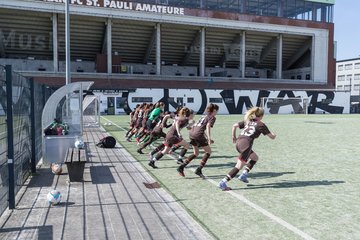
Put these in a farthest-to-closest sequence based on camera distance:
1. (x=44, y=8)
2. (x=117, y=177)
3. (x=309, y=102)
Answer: (x=309, y=102) < (x=44, y=8) < (x=117, y=177)

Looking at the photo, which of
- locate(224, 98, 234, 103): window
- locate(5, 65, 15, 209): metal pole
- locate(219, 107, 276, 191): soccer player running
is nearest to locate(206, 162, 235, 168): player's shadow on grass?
locate(219, 107, 276, 191): soccer player running

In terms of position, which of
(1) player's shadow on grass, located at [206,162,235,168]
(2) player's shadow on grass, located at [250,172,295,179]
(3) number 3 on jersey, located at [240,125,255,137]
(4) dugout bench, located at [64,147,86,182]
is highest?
(3) number 3 on jersey, located at [240,125,255,137]

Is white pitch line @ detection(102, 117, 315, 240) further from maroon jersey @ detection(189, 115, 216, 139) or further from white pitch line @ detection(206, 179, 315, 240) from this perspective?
maroon jersey @ detection(189, 115, 216, 139)

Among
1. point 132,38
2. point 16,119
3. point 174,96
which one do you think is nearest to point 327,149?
point 16,119

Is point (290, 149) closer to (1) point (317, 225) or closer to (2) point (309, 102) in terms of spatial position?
(1) point (317, 225)

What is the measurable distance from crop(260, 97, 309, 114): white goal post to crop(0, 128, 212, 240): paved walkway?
1608 inches

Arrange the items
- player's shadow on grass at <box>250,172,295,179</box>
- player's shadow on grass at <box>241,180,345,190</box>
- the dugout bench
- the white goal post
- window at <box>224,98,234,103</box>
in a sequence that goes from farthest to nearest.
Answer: the white goal post, window at <box>224,98,234,103</box>, player's shadow on grass at <box>250,172,295,179</box>, the dugout bench, player's shadow on grass at <box>241,180,345,190</box>

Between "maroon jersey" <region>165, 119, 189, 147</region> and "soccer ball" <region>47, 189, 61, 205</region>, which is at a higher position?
"maroon jersey" <region>165, 119, 189, 147</region>

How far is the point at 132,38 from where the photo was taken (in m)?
49.5

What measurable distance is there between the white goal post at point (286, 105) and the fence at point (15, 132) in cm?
4091

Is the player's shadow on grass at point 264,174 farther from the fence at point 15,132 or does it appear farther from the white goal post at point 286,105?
the white goal post at point 286,105

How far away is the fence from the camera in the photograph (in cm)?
575

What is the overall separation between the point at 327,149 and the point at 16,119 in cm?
1087

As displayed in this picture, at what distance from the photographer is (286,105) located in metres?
47.5
